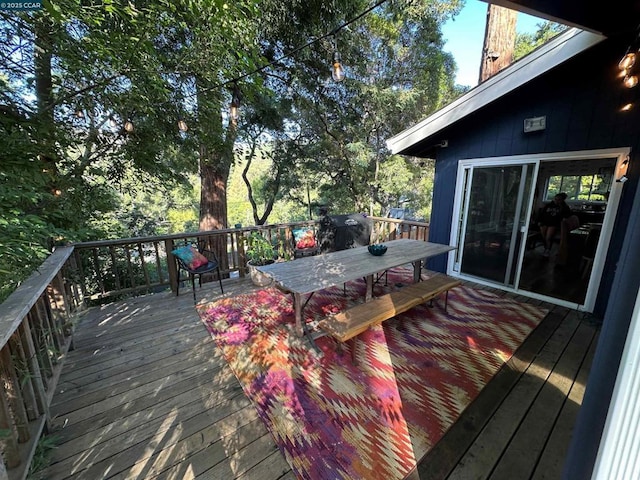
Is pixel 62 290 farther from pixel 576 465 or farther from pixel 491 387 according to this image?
pixel 491 387

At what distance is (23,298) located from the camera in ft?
5.23

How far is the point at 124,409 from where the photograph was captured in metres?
1.86

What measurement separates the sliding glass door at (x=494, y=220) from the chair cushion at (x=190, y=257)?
4.11 meters

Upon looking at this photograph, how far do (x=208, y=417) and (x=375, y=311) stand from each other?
5.11 feet

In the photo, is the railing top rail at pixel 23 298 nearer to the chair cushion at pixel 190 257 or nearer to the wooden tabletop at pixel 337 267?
the chair cushion at pixel 190 257

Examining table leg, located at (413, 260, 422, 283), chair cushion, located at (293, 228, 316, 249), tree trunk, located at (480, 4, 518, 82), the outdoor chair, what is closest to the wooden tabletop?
table leg, located at (413, 260, 422, 283)

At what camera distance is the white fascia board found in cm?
262

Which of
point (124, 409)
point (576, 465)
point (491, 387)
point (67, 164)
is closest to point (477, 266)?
point (491, 387)

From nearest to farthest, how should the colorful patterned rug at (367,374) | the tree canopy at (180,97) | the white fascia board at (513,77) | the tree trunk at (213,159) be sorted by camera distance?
the colorful patterned rug at (367,374)
the tree canopy at (180,97)
the white fascia board at (513,77)
the tree trunk at (213,159)

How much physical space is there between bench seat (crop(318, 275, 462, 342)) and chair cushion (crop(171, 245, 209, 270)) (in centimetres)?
199

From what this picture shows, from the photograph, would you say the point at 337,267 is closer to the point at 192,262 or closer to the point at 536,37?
the point at 192,262

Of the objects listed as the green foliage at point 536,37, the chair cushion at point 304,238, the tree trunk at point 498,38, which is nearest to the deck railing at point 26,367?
the chair cushion at point 304,238

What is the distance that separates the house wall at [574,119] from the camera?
2.82 metres

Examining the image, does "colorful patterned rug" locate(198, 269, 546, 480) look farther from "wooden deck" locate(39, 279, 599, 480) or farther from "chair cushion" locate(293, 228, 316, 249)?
"chair cushion" locate(293, 228, 316, 249)
